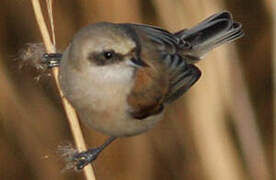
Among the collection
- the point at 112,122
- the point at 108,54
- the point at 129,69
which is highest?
the point at 108,54

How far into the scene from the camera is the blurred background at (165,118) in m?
3.65

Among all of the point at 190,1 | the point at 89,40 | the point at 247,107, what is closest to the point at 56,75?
the point at 89,40

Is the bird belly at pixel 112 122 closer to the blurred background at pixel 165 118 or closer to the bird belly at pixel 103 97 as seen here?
the bird belly at pixel 103 97

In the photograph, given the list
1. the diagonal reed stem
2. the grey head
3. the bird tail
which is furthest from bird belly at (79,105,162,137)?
the bird tail

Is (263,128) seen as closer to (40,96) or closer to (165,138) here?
(165,138)

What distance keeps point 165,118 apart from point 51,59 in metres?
1.31

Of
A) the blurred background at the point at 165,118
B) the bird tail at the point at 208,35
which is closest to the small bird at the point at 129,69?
the bird tail at the point at 208,35

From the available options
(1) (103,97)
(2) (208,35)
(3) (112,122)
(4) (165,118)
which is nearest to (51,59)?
(1) (103,97)

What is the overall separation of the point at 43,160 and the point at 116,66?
4.34 ft

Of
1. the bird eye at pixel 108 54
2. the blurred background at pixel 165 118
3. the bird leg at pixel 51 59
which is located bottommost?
the blurred background at pixel 165 118

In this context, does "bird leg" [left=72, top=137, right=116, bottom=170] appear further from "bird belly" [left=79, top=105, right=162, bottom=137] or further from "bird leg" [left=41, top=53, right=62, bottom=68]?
"bird leg" [left=41, top=53, right=62, bottom=68]

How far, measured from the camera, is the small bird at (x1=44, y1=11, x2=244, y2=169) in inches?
113

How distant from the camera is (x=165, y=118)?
4.27m

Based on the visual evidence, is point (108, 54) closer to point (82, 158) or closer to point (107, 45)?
→ point (107, 45)
